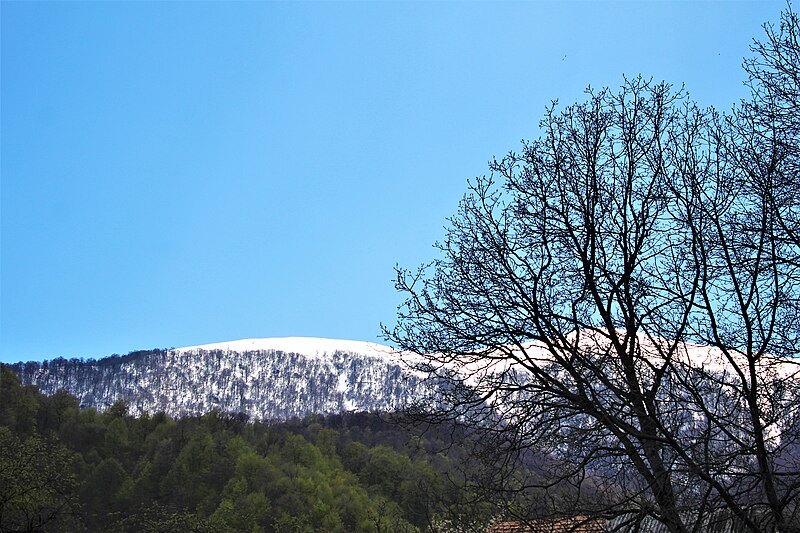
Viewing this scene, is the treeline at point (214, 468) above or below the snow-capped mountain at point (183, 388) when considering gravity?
below

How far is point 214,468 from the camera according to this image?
64.3 m

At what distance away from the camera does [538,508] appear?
19.8 ft

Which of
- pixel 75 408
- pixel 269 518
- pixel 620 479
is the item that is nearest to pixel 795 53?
pixel 620 479

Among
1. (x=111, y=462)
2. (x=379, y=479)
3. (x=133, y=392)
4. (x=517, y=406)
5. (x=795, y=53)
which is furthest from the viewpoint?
(x=133, y=392)

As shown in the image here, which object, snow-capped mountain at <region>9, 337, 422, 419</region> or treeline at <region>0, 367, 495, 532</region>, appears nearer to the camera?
treeline at <region>0, 367, 495, 532</region>

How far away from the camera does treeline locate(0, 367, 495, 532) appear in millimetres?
54156

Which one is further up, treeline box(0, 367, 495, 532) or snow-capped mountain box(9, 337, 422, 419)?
snow-capped mountain box(9, 337, 422, 419)

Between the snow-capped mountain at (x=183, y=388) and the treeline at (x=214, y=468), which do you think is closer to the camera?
the treeline at (x=214, y=468)

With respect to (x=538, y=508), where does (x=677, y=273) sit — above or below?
above

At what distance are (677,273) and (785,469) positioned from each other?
1.69m

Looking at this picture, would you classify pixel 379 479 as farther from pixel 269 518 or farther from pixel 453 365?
pixel 453 365

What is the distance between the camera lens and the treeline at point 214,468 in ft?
178

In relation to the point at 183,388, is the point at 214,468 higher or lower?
lower

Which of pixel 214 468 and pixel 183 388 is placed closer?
pixel 214 468
